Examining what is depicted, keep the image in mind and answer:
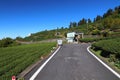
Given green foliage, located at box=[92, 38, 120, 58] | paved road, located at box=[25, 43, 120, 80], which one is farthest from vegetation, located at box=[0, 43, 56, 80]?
green foliage, located at box=[92, 38, 120, 58]

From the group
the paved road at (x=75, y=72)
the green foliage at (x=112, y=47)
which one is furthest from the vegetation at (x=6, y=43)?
the paved road at (x=75, y=72)

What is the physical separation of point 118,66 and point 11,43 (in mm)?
68895

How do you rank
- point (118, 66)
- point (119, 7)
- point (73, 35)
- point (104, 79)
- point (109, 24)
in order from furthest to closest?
point (119, 7) < point (109, 24) < point (73, 35) < point (118, 66) < point (104, 79)

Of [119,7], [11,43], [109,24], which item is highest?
[119,7]

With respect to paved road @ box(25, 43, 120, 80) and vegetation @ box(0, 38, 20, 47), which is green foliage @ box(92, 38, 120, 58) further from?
vegetation @ box(0, 38, 20, 47)

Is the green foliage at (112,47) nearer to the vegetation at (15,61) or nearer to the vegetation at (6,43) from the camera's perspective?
the vegetation at (15,61)

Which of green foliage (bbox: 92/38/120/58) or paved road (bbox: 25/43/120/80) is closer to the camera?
paved road (bbox: 25/43/120/80)

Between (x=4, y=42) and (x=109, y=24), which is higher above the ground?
(x=109, y=24)

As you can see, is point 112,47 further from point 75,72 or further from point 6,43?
point 6,43

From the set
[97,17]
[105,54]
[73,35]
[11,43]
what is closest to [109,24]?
[73,35]

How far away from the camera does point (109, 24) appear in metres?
93.5

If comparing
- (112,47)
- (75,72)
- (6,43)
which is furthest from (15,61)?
(6,43)

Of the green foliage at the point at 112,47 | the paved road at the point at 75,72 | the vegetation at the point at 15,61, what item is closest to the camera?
the paved road at the point at 75,72

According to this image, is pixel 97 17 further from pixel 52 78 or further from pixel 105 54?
pixel 52 78
